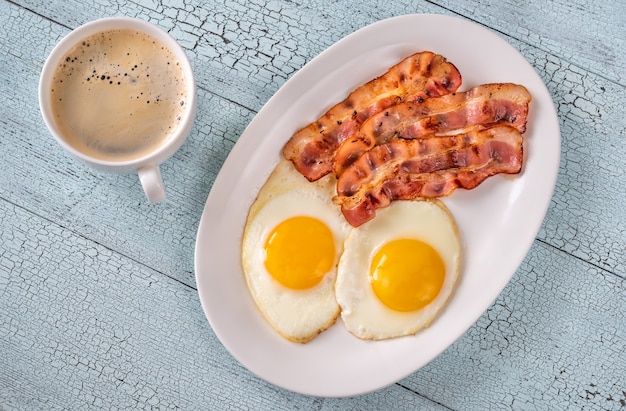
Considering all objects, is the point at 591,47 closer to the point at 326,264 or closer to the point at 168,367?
the point at 326,264

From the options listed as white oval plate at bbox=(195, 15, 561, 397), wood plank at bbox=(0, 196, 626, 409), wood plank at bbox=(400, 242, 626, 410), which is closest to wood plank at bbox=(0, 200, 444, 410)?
wood plank at bbox=(0, 196, 626, 409)

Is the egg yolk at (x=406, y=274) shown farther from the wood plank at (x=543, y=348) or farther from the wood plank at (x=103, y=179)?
the wood plank at (x=103, y=179)

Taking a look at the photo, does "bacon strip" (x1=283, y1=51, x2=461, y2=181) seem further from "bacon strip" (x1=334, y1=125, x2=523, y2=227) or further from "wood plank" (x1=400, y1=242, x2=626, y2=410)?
"wood plank" (x1=400, y1=242, x2=626, y2=410)


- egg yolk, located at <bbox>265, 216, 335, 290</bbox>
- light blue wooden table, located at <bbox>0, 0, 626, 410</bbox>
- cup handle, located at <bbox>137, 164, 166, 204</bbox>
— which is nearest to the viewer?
cup handle, located at <bbox>137, 164, 166, 204</bbox>

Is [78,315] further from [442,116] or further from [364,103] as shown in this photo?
[442,116]

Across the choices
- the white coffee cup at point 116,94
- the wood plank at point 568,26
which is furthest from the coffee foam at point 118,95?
the wood plank at point 568,26
